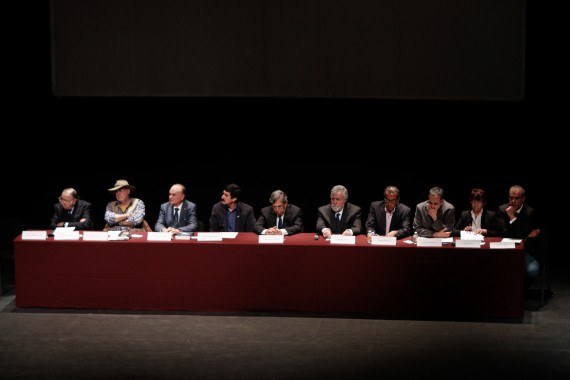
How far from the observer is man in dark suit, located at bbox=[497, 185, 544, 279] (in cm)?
614

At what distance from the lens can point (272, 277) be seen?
18.7 feet

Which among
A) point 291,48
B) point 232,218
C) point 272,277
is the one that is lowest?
point 272,277

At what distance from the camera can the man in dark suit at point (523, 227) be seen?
614 cm

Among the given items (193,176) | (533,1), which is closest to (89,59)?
(193,176)

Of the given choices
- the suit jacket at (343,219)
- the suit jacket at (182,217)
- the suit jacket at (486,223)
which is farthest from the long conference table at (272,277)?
the suit jacket at (182,217)

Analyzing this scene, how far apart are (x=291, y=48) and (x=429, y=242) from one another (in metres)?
2.55

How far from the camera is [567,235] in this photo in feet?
25.6

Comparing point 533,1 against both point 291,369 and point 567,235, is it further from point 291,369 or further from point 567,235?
point 291,369

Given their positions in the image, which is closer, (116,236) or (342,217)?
(116,236)

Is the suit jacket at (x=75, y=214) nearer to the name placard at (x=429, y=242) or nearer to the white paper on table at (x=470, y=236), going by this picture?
the name placard at (x=429, y=242)

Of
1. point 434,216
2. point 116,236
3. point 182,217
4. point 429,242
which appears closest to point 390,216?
point 434,216

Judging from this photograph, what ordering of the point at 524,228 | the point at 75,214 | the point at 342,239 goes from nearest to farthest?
the point at 342,239
the point at 524,228
the point at 75,214

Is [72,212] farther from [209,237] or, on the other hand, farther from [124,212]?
[209,237]

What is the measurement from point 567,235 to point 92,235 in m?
5.05
